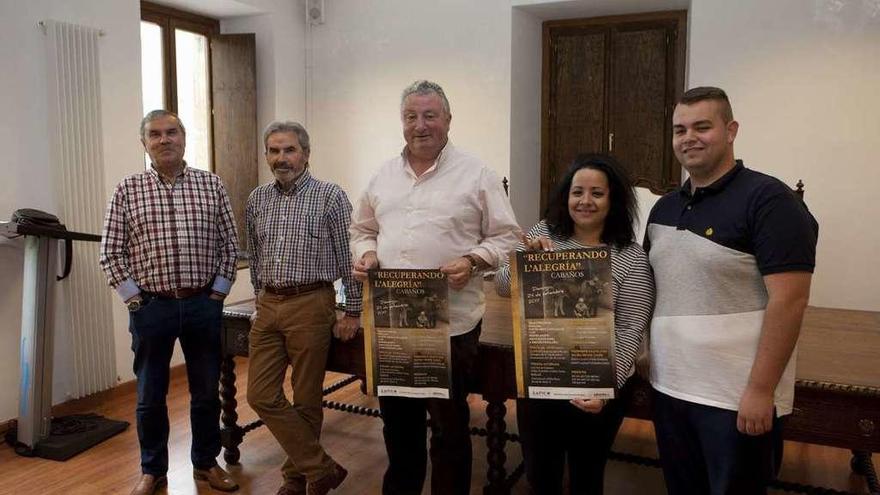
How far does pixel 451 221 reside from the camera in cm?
220

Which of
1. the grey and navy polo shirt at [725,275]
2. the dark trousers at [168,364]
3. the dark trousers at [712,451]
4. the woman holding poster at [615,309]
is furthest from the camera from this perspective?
the dark trousers at [168,364]

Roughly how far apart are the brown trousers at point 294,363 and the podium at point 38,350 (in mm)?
→ 1352

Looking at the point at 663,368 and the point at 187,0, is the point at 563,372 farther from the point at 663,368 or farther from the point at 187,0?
the point at 187,0

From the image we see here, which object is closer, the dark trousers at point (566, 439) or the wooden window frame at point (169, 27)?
the dark trousers at point (566, 439)

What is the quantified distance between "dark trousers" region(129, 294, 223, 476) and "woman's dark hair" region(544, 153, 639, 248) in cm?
160

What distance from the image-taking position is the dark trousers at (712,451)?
5.49 ft

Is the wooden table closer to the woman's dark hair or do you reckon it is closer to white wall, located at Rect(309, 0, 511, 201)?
the woman's dark hair

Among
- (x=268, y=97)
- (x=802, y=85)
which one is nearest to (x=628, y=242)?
(x=802, y=85)

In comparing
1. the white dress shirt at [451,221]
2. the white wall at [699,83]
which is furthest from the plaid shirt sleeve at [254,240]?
the white wall at [699,83]

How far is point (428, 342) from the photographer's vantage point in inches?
82.6

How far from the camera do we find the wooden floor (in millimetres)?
3086

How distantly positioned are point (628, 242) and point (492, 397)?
0.89m

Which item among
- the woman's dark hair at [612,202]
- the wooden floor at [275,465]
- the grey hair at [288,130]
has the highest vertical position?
the grey hair at [288,130]

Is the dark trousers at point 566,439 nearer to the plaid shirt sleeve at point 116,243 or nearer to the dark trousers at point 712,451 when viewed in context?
the dark trousers at point 712,451
